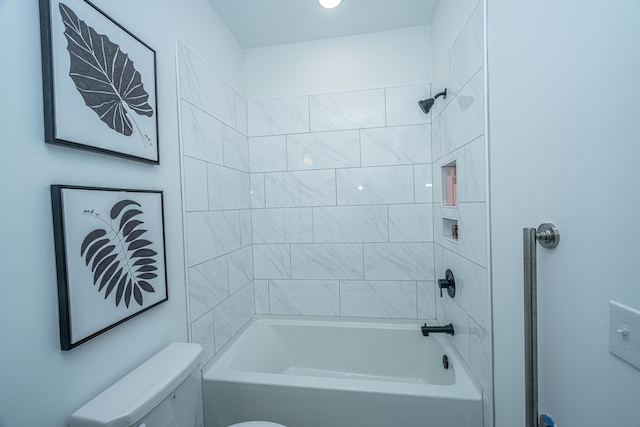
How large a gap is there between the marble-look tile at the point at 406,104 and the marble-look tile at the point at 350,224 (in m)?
0.66

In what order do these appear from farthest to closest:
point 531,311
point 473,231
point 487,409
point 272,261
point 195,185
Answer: point 272,261, point 195,185, point 473,231, point 487,409, point 531,311

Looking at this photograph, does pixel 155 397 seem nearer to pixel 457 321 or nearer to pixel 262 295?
pixel 262 295

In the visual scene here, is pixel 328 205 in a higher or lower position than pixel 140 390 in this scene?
higher

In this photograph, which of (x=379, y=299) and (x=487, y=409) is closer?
(x=487, y=409)

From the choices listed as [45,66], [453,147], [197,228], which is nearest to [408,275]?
[453,147]

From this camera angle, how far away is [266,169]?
2143 millimetres

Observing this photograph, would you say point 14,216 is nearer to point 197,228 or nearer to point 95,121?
point 95,121

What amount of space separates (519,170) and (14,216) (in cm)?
152

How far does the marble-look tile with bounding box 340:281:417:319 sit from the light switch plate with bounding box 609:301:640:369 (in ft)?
A: 4.68

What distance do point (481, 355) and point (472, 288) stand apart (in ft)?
0.99

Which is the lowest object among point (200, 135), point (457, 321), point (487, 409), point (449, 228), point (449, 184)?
point (487, 409)

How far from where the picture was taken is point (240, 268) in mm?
1945

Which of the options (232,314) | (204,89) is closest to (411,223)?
(232,314)

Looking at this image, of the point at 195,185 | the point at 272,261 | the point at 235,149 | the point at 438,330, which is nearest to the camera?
the point at 195,185
